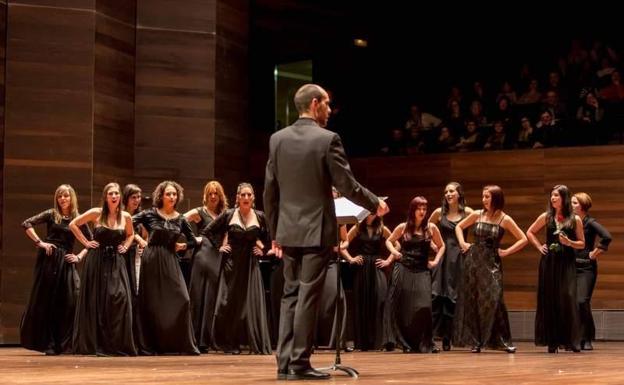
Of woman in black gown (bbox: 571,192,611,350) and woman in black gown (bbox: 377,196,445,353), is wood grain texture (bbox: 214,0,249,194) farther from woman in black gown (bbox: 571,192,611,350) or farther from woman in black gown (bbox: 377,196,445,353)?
woman in black gown (bbox: 571,192,611,350)

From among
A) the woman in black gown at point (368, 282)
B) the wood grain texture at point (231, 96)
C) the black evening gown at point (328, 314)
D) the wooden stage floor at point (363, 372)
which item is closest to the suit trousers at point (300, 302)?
the wooden stage floor at point (363, 372)

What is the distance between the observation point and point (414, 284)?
10.9 metres

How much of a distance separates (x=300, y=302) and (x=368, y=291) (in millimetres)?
5947

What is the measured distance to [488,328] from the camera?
10.4 m

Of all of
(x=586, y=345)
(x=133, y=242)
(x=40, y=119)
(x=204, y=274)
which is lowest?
(x=586, y=345)

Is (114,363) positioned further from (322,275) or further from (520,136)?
(520,136)

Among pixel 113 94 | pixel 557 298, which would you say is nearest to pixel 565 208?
pixel 557 298

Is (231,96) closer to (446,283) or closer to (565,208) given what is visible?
(446,283)

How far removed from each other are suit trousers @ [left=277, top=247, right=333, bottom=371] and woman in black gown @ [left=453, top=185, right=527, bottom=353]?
4.74 m

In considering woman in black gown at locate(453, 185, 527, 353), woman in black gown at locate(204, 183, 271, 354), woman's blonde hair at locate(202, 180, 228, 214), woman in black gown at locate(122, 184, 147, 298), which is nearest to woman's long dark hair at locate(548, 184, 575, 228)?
woman in black gown at locate(453, 185, 527, 353)

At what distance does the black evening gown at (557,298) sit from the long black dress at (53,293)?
4.44 metres

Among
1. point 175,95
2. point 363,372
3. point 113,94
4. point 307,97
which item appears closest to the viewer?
point 307,97

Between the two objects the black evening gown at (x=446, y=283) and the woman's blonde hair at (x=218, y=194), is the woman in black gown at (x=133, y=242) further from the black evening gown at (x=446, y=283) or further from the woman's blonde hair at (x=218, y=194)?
the black evening gown at (x=446, y=283)

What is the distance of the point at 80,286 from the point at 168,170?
3423 millimetres
